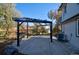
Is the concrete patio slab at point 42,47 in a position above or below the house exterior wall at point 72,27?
below

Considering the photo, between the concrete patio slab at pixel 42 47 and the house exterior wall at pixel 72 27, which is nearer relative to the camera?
the concrete patio slab at pixel 42 47

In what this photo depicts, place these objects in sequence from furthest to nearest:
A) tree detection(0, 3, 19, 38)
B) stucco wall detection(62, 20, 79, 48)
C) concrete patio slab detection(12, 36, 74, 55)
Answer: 1. stucco wall detection(62, 20, 79, 48)
2. tree detection(0, 3, 19, 38)
3. concrete patio slab detection(12, 36, 74, 55)

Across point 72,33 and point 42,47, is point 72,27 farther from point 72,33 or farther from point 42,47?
point 42,47

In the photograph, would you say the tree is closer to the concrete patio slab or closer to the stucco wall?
the concrete patio slab

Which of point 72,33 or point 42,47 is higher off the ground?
point 72,33

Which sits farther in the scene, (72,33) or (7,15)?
(72,33)

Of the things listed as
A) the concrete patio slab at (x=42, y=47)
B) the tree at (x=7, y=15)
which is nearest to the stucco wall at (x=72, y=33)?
the concrete patio slab at (x=42, y=47)

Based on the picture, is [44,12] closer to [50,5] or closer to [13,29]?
[50,5]

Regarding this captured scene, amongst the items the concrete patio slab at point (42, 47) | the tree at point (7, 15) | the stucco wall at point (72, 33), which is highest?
the tree at point (7, 15)

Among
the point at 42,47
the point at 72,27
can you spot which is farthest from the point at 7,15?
the point at 72,27

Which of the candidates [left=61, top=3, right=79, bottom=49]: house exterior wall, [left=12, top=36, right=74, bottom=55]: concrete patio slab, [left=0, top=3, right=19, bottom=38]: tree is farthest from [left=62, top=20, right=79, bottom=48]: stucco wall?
[left=0, top=3, right=19, bottom=38]: tree

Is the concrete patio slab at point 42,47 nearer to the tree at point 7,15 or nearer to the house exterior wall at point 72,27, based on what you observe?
the house exterior wall at point 72,27

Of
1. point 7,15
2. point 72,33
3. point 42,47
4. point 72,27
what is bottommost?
point 42,47

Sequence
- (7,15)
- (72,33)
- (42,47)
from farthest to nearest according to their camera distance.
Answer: (72,33) → (7,15) → (42,47)
